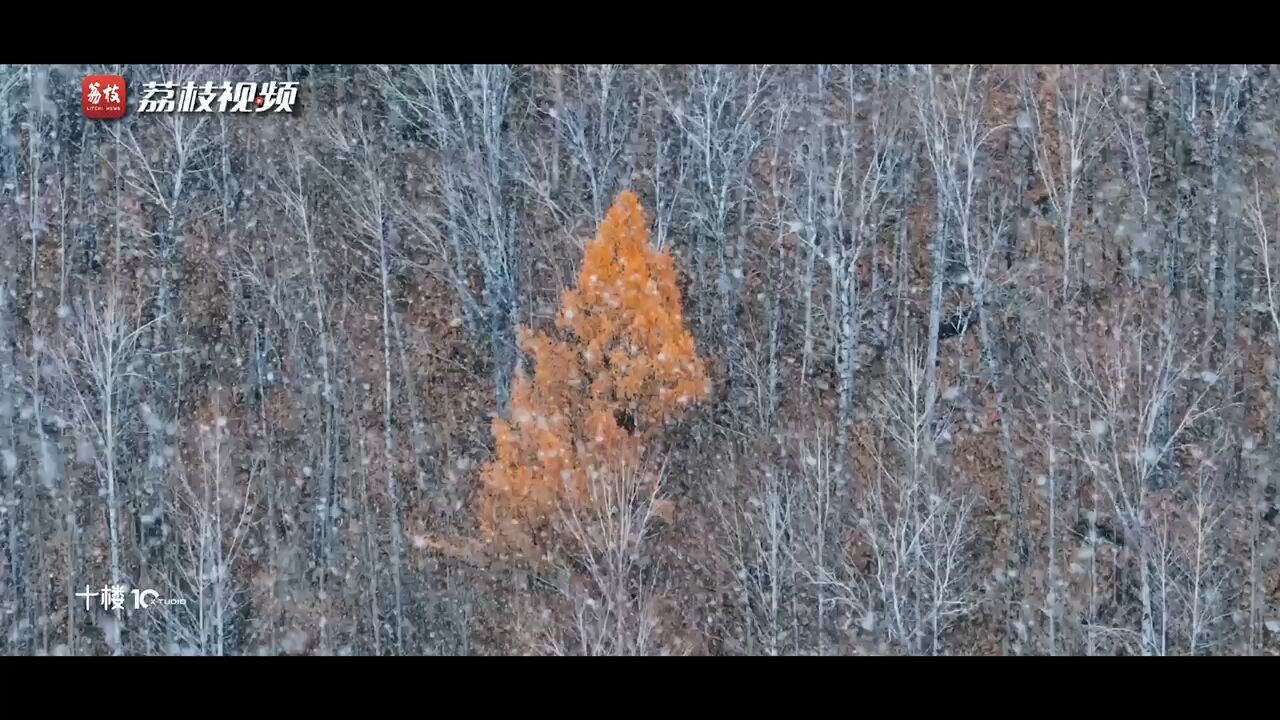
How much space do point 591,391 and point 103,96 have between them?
2.21 meters

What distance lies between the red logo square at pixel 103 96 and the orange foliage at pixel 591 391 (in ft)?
5.99

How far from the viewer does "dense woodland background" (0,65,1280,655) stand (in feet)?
13.0

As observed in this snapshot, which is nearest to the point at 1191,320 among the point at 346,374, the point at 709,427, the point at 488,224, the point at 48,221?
the point at 709,427

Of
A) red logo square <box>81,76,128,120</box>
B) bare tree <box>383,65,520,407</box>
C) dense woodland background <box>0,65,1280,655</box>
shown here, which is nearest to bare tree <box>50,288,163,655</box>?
dense woodland background <box>0,65,1280,655</box>

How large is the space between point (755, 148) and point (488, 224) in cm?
107

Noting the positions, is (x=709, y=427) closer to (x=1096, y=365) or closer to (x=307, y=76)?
(x=1096, y=365)

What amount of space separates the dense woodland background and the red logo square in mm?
60

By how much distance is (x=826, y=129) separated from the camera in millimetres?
3977

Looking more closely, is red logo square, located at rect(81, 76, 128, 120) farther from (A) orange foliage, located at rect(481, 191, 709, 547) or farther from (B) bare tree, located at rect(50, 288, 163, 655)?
(A) orange foliage, located at rect(481, 191, 709, 547)

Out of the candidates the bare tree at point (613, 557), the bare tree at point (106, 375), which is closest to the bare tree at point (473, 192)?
the bare tree at point (613, 557)

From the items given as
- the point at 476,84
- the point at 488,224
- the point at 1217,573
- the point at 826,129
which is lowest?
the point at 1217,573

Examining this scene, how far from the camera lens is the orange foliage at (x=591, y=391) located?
3.95 m

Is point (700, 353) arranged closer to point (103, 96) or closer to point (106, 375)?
point (106, 375)

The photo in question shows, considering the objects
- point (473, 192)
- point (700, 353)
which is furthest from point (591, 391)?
point (473, 192)
